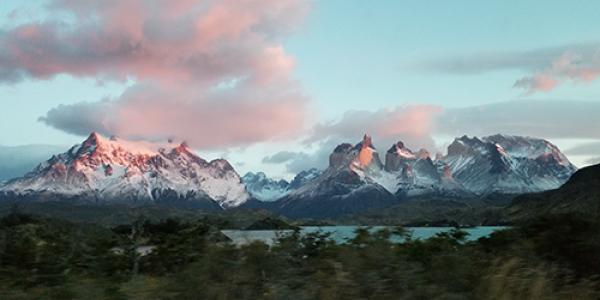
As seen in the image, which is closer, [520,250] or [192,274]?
[192,274]

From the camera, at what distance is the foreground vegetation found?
11805 mm

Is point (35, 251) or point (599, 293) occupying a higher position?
point (35, 251)

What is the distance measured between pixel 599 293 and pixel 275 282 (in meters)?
6.16

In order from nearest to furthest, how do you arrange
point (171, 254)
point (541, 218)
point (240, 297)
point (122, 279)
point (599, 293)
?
1. point (240, 297)
2. point (599, 293)
3. point (122, 279)
4. point (171, 254)
5. point (541, 218)

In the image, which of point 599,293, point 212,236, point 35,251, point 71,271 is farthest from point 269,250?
point 599,293

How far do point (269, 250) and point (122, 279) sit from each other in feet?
10.1

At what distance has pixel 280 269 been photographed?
1317 centimetres

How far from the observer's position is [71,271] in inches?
551

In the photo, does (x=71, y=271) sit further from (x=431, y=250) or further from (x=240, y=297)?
(x=431, y=250)

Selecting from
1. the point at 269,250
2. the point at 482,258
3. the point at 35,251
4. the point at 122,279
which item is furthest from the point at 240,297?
the point at 482,258

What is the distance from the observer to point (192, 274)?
1244cm

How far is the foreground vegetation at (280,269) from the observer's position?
465 inches

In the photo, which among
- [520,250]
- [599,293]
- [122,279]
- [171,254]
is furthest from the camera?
[171,254]

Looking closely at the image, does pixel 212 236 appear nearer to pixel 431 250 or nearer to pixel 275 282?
pixel 275 282
